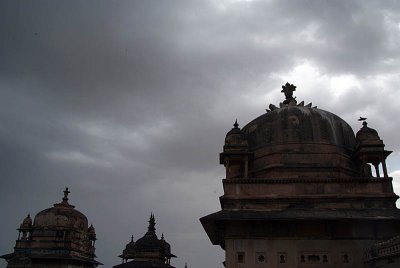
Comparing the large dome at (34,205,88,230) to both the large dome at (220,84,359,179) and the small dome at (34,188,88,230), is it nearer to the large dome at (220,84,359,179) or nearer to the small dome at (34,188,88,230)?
the small dome at (34,188,88,230)

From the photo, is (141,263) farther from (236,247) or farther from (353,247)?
Result: (353,247)

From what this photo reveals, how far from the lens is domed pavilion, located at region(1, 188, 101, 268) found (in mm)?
30969

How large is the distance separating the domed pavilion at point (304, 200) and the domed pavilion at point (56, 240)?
16.0m

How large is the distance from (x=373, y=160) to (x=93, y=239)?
26.2 metres

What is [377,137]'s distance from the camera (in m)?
19.4

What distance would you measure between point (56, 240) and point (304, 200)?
22.3 metres

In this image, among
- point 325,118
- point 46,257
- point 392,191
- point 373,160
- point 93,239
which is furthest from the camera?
point 93,239

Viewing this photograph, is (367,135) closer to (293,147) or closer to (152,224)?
(293,147)

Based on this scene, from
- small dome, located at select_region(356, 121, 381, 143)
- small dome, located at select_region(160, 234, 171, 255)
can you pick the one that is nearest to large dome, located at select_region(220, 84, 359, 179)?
small dome, located at select_region(356, 121, 381, 143)

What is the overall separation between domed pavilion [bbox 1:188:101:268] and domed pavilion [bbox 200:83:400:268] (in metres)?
16.0

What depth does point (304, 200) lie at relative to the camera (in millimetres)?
17375

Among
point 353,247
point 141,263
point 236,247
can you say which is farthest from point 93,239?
point 353,247

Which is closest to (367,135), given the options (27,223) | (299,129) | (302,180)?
(299,129)

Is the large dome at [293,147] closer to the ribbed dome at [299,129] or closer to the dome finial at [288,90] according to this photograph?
the ribbed dome at [299,129]
